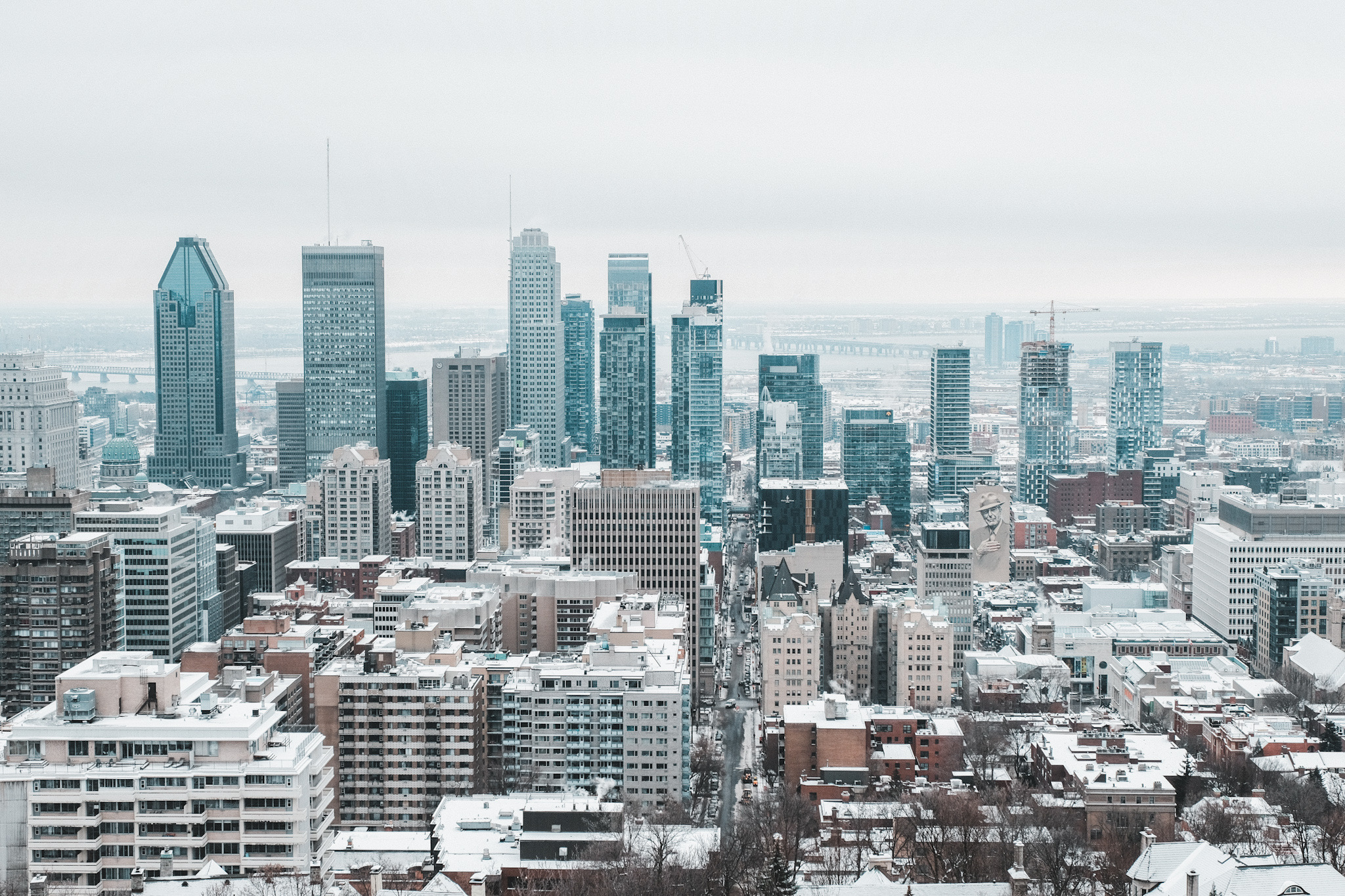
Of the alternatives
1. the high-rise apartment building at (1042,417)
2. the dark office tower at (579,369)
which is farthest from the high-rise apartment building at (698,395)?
the high-rise apartment building at (1042,417)

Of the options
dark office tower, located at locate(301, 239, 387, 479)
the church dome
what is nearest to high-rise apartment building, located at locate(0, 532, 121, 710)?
the church dome

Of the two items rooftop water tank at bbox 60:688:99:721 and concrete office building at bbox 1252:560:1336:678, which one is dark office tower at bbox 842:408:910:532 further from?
rooftop water tank at bbox 60:688:99:721

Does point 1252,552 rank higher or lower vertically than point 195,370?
lower

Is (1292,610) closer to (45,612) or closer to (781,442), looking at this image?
(45,612)

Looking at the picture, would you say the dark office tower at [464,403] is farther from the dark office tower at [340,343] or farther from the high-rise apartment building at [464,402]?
the dark office tower at [340,343]

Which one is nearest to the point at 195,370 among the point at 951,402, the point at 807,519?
the point at 951,402

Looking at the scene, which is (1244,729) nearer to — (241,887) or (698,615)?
(698,615)
